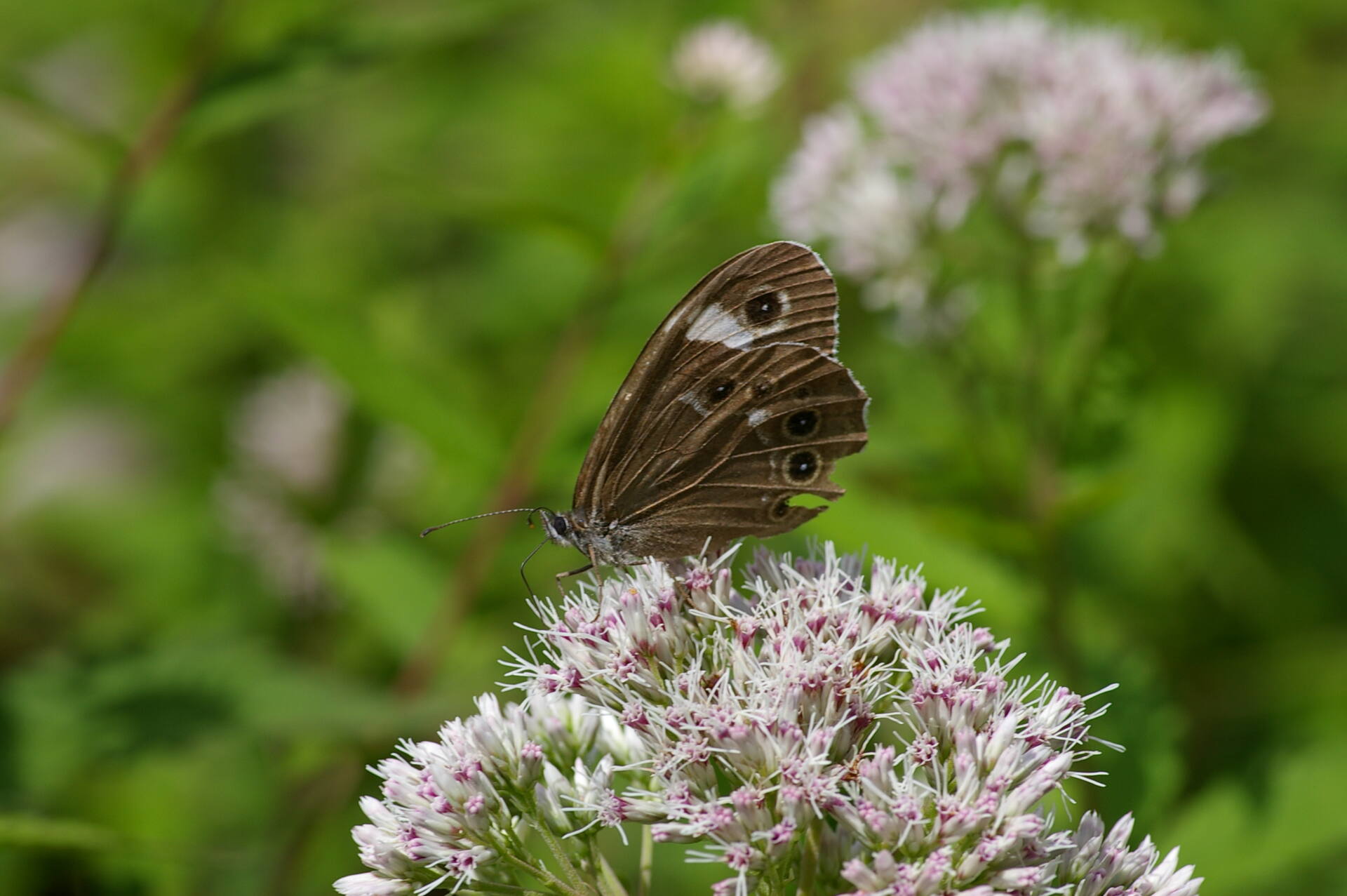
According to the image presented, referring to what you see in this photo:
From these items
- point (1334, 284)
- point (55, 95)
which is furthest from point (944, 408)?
point (55, 95)

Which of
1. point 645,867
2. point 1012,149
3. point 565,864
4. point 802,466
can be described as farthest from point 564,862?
point 1012,149

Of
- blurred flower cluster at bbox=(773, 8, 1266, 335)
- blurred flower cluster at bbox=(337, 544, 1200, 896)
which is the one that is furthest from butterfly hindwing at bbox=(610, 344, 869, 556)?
blurred flower cluster at bbox=(773, 8, 1266, 335)

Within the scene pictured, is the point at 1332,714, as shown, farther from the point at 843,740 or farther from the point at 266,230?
the point at 266,230

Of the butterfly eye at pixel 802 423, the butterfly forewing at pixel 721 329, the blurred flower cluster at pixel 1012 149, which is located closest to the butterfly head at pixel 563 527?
the butterfly forewing at pixel 721 329

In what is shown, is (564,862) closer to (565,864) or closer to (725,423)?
(565,864)

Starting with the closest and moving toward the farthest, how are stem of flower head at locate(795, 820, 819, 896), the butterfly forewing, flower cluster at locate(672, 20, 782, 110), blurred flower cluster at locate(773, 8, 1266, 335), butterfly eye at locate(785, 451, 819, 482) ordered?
stem of flower head at locate(795, 820, 819, 896) < the butterfly forewing < butterfly eye at locate(785, 451, 819, 482) < blurred flower cluster at locate(773, 8, 1266, 335) < flower cluster at locate(672, 20, 782, 110)

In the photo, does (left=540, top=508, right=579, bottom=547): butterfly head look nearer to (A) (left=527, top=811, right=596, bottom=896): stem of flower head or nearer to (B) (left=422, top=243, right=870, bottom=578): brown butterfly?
(B) (left=422, top=243, right=870, bottom=578): brown butterfly

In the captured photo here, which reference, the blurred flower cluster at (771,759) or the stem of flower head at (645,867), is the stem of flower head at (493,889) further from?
the stem of flower head at (645,867)
